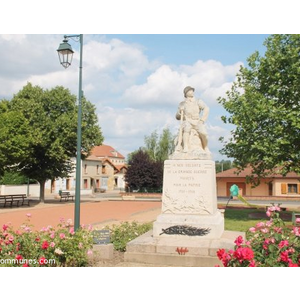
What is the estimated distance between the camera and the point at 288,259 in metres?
5.01

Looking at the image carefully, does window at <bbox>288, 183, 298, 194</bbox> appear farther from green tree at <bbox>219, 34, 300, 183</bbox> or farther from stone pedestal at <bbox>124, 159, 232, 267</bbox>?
stone pedestal at <bbox>124, 159, 232, 267</bbox>

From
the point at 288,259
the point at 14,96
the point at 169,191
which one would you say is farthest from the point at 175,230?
the point at 14,96

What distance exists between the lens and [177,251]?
7324 millimetres

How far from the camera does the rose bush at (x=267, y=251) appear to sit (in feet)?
15.7

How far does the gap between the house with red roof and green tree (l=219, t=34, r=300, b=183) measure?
23.7 m

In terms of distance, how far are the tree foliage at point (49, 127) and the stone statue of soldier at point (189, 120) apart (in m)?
16.2

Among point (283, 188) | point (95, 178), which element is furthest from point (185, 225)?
point (95, 178)

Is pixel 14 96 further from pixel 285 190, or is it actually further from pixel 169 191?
pixel 285 190

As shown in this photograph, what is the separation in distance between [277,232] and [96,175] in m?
61.3

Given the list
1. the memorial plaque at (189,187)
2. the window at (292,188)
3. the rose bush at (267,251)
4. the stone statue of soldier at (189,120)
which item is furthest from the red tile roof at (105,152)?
the rose bush at (267,251)

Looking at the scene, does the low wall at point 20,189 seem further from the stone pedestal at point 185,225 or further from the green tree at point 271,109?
the stone pedestal at point 185,225

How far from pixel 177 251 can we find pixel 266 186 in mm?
38686

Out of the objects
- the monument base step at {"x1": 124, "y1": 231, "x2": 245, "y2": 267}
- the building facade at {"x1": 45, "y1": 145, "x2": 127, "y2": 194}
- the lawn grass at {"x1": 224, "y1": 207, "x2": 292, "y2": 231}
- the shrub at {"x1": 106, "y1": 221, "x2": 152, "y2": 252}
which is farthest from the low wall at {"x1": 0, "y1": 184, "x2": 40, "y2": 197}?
the monument base step at {"x1": 124, "y1": 231, "x2": 245, "y2": 267}

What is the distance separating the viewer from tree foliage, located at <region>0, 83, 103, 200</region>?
81.5 feet
